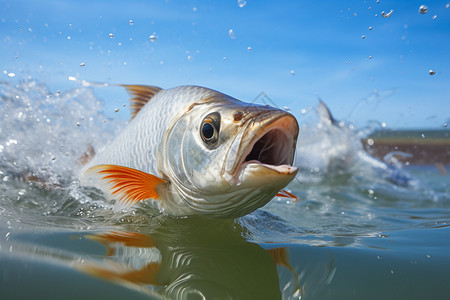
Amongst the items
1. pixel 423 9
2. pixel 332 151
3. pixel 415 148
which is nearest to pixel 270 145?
pixel 423 9

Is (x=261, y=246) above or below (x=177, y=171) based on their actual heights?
below

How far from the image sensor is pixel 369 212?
516 centimetres

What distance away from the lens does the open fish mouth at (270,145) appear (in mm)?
2033

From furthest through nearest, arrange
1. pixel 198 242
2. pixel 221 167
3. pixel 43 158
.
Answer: pixel 43 158
pixel 198 242
pixel 221 167

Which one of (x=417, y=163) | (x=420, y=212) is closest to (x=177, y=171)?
(x=420, y=212)

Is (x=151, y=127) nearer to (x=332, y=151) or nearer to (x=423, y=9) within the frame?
(x=423, y=9)

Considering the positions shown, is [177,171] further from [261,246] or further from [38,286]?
[38,286]

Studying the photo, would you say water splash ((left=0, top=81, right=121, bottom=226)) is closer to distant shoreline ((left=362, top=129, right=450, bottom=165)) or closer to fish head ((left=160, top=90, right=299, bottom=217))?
fish head ((left=160, top=90, right=299, bottom=217))

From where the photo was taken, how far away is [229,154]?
7.11ft

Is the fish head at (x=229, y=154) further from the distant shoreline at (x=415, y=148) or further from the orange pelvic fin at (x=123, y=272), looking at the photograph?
the distant shoreline at (x=415, y=148)

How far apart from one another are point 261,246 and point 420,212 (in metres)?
3.46

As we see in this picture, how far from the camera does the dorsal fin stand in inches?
143

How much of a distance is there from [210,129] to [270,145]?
35cm

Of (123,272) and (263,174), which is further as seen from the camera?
(263,174)
